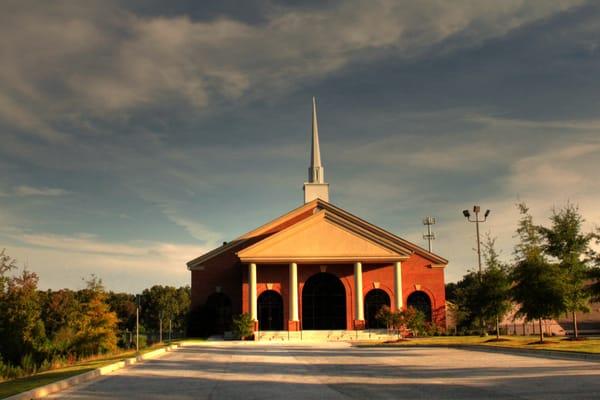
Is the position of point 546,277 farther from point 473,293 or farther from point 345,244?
point 345,244

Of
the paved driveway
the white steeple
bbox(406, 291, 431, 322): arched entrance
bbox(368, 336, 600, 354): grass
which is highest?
the white steeple

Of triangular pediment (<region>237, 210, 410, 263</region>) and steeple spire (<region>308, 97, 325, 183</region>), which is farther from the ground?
steeple spire (<region>308, 97, 325, 183</region>)

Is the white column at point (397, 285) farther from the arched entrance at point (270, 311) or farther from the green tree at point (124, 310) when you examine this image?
the green tree at point (124, 310)

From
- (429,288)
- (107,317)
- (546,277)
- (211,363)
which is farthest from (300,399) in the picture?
(429,288)

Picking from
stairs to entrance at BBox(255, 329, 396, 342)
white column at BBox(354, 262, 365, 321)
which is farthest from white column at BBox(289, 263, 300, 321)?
white column at BBox(354, 262, 365, 321)

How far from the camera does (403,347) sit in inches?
1286

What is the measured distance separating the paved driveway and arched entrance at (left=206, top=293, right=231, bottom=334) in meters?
28.2

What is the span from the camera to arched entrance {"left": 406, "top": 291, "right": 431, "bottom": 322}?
50344 mm

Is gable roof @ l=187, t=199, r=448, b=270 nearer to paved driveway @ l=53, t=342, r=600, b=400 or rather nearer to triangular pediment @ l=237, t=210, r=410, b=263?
triangular pediment @ l=237, t=210, r=410, b=263

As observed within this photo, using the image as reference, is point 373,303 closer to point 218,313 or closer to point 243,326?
point 243,326

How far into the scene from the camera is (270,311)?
4797cm

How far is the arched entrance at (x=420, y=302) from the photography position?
50.3 metres

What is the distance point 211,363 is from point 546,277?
16.9 m

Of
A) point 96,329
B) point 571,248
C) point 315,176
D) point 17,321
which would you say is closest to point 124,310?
point 315,176
